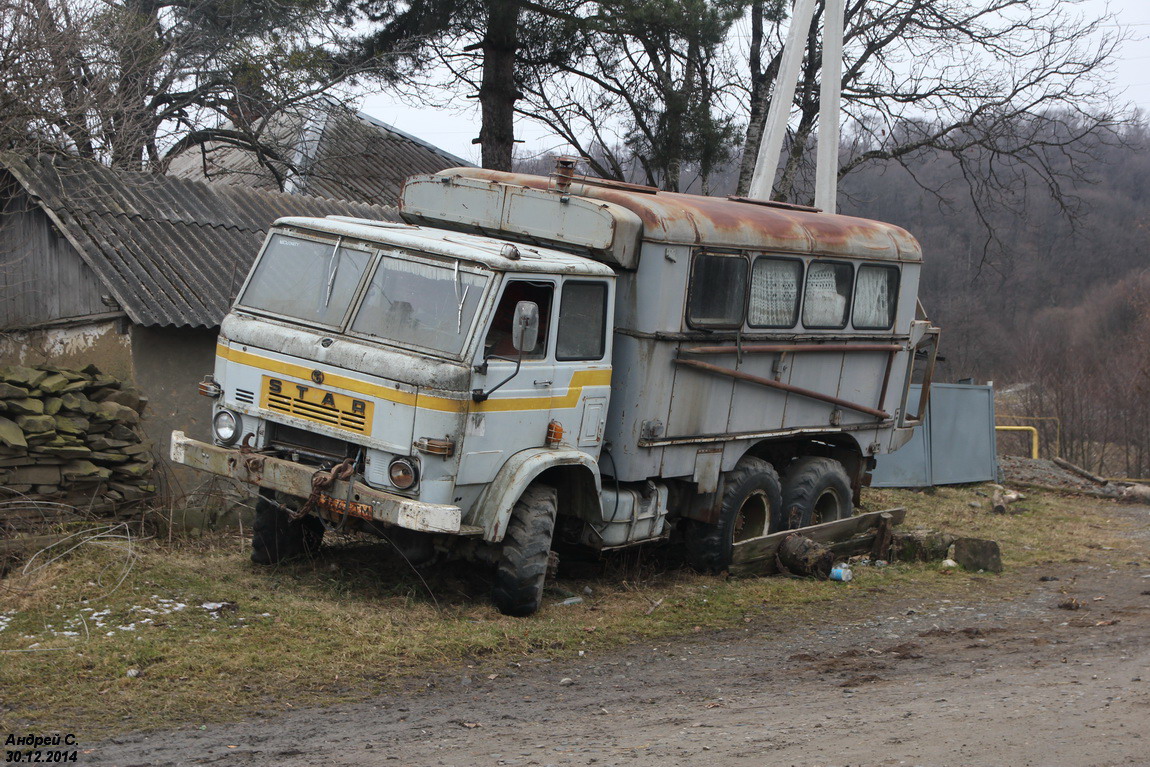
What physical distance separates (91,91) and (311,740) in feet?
39.7

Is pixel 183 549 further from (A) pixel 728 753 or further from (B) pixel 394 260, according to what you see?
(A) pixel 728 753

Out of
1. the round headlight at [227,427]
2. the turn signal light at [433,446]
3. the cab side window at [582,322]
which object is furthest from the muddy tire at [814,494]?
the round headlight at [227,427]

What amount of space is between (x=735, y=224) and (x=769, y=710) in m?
4.36

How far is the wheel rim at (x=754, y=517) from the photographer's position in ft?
33.3

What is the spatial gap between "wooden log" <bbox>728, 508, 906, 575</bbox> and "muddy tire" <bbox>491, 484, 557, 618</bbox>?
8.42ft

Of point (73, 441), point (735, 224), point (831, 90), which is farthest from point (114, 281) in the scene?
point (831, 90)

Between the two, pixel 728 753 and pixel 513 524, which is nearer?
pixel 728 753

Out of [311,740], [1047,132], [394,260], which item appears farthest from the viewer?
[1047,132]

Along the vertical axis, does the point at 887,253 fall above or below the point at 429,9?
below

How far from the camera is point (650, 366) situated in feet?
27.3

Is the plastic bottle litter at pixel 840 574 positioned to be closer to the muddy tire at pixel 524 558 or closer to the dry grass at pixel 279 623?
the dry grass at pixel 279 623

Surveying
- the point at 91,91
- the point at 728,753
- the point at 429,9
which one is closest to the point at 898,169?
the point at 429,9

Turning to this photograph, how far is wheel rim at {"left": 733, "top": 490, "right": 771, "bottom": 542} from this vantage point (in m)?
10.1

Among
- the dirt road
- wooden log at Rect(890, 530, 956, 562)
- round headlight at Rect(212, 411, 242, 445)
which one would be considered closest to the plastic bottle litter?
wooden log at Rect(890, 530, 956, 562)
